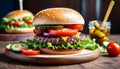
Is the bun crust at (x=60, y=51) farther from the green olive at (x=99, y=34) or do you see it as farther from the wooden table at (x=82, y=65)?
the green olive at (x=99, y=34)

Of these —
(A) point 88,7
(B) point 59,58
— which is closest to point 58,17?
(B) point 59,58

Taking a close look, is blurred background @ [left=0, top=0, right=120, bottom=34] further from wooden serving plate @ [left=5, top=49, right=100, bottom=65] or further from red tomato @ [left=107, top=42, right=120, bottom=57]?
wooden serving plate @ [left=5, top=49, right=100, bottom=65]

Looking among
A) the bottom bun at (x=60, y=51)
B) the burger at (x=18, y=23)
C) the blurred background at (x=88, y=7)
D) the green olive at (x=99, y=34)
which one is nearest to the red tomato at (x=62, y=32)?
the bottom bun at (x=60, y=51)

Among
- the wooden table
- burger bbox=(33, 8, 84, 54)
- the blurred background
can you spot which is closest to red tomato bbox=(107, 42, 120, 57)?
the wooden table

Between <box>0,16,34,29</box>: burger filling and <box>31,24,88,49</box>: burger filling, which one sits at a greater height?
<box>31,24,88,49</box>: burger filling

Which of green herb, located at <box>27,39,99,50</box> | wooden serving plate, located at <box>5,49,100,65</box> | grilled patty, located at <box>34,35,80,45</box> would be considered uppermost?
grilled patty, located at <box>34,35,80,45</box>

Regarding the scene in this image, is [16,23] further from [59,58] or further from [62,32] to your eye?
[59,58]
